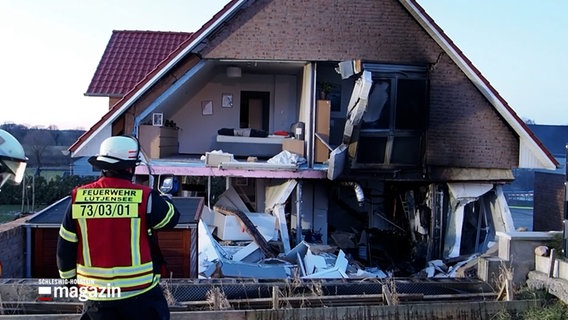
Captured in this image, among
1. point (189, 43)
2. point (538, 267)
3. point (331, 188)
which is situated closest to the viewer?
point (538, 267)

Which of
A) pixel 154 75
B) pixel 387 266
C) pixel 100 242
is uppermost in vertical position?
pixel 154 75

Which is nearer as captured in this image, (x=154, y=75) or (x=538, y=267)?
(x=538, y=267)

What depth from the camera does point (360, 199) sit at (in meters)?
13.0

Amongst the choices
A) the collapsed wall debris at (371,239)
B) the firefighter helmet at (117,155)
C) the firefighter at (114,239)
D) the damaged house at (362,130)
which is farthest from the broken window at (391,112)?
the firefighter at (114,239)

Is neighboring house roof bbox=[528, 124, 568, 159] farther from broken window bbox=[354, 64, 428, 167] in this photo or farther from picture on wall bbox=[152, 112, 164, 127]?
picture on wall bbox=[152, 112, 164, 127]

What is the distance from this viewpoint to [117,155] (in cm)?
420

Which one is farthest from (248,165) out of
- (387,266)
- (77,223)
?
(77,223)

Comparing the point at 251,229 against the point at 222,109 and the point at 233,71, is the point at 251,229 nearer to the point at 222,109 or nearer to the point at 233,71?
the point at 233,71

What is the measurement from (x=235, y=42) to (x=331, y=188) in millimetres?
4819

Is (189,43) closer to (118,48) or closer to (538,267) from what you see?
(118,48)

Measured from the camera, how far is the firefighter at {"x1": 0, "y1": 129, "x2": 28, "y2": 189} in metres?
4.11

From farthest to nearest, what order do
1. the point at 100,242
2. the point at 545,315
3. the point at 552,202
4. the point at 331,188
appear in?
1. the point at 552,202
2. the point at 331,188
3. the point at 545,315
4. the point at 100,242

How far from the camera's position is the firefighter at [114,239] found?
159 inches

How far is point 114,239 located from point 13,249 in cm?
462
